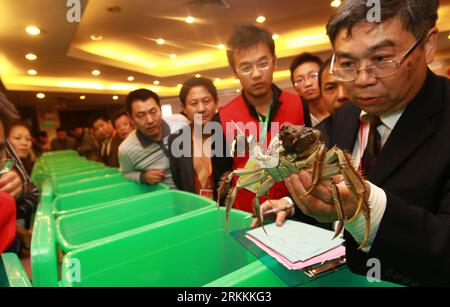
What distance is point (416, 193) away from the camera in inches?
18.4

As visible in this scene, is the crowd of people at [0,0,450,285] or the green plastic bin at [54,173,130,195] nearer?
the crowd of people at [0,0,450,285]

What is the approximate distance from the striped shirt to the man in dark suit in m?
0.58

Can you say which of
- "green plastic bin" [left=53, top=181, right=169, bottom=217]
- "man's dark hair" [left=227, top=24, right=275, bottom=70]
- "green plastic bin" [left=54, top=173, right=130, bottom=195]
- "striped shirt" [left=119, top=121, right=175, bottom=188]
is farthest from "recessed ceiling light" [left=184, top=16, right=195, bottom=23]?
"green plastic bin" [left=54, top=173, right=130, bottom=195]

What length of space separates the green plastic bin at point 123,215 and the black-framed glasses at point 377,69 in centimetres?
54

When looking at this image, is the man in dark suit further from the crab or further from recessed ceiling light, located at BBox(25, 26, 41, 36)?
recessed ceiling light, located at BBox(25, 26, 41, 36)

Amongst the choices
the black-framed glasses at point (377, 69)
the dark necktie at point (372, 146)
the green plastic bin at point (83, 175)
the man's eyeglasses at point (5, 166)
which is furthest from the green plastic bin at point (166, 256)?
the green plastic bin at point (83, 175)

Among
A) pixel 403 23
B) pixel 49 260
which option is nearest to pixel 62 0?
pixel 49 260

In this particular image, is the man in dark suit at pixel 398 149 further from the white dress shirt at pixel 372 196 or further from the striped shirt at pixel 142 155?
the striped shirt at pixel 142 155

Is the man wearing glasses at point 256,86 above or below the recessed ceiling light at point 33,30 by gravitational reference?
below

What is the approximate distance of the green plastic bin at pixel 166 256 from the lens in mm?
575

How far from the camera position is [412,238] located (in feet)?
1.40

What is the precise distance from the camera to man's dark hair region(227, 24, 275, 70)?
23.9 inches

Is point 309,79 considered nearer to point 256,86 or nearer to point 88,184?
point 256,86
